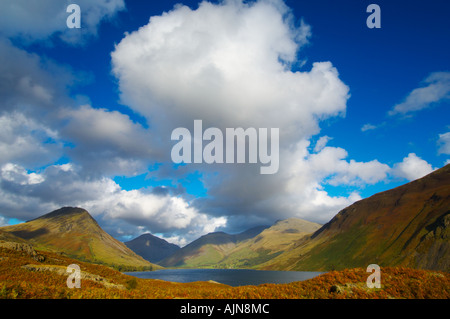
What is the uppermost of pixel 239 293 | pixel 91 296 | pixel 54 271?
pixel 91 296

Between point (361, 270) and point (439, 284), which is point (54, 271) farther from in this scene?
point (439, 284)

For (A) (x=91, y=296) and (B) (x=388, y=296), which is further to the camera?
(B) (x=388, y=296)
